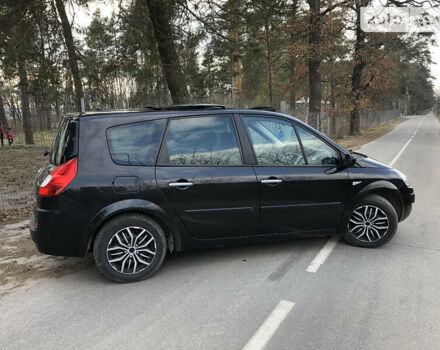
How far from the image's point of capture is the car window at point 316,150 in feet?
14.0

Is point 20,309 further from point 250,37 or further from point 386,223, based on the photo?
point 250,37

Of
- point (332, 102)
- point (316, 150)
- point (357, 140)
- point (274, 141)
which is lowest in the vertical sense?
point (357, 140)

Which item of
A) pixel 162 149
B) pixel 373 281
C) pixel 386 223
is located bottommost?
pixel 373 281

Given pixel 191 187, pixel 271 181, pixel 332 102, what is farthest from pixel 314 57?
pixel 191 187

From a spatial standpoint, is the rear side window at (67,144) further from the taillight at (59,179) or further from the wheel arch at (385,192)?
the wheel arch at (385,192)

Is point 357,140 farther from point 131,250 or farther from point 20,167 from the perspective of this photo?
point 131,250

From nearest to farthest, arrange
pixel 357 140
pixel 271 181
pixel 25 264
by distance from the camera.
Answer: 1. pixel 271 181
2. pixel 25 264
3. pixel 357 140

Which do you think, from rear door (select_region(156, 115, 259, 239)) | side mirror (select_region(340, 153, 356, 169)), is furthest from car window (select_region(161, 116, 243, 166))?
side mirror (select_region(340, 153, 356, 169))

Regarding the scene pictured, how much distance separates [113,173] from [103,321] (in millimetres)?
1386

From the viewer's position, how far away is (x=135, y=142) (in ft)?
12.2

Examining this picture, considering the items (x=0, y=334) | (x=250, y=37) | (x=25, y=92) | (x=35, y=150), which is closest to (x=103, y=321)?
(x=0, y=334)

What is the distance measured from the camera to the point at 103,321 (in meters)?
3.00

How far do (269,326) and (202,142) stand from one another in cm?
200

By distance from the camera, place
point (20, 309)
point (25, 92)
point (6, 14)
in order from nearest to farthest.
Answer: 1. point (20, 309)
2. point (6, 14)
3. point (25, 92)
